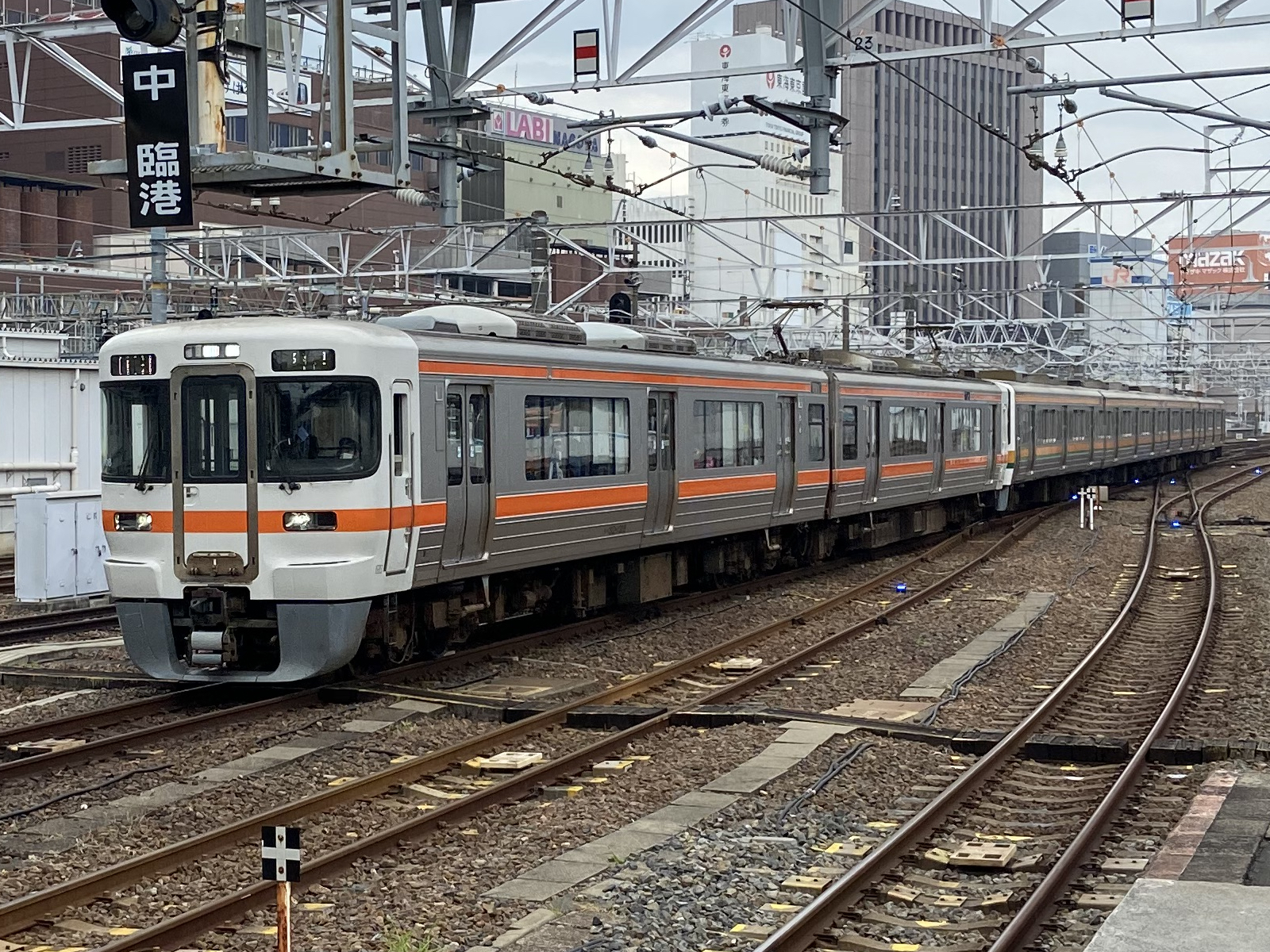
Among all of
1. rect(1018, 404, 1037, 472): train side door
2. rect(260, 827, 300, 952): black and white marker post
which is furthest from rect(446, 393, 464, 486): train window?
rect(1018, 404, 1037, 472): train side door

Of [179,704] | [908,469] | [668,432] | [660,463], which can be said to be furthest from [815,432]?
[179,704]

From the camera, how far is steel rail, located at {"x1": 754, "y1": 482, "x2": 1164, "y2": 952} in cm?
634

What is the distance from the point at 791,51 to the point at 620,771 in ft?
26.0

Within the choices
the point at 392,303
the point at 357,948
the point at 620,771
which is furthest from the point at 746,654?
the point at 392,303

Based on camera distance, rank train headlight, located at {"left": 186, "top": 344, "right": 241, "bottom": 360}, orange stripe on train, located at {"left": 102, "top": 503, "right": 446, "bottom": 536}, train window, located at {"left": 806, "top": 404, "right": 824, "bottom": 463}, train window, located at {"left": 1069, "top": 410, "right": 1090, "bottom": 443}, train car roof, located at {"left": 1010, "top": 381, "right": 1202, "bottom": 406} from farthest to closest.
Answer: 1. train window, located at {"left": 1069, "top": 410, "right": 1090, "bottom": 443}
2. train car roof, located at {"left": 1010, "top": 381, "right": 1202, "bottom": 406}
3. train window, located at {"left": 806, "top": 404, "right": 824, "bottom": 463}
4. train headlight, located at {"left": 186, "top": 344, "right": 241, "bottom": 360}
5. orange stripe on train, located at {"left": 102, "top": 503, "right": 446, "bottom": 536}

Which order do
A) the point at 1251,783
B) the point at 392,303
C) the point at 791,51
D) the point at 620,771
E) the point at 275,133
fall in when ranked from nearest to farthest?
the point at 1251,783 < the point at 620,771 < the point at 791,51 < the point at 392,303 < the point at 275,133

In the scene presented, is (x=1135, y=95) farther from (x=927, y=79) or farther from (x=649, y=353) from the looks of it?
(x=927, y=79)

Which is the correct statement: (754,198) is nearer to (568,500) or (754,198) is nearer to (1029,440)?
(1029,440)

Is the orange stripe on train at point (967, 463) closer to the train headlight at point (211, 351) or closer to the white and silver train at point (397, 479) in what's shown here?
the white and silver train at point (397, 479)

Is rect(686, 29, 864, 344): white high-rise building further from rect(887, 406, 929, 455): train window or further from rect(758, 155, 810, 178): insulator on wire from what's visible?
rect(758, 155, 810, 178): insulator on wire

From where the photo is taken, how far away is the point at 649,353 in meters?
16.2

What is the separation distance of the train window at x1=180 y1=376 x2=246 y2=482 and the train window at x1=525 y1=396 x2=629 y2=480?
268 cm

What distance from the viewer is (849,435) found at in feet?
71.4

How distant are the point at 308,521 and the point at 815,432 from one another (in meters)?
10.2
